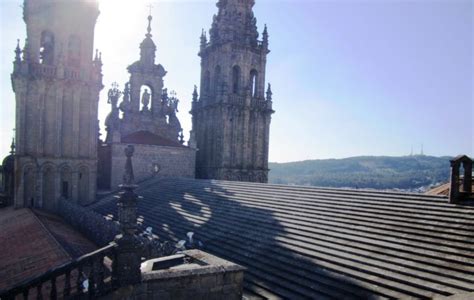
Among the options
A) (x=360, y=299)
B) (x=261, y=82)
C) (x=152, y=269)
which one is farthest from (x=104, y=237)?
(x=261, y=82)

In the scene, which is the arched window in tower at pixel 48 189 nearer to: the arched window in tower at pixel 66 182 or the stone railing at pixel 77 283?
the arched window in tower at pixel 66 182

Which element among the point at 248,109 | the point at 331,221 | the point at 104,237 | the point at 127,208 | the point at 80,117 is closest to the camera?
the point at 127,208

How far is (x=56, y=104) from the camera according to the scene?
28.2 meters

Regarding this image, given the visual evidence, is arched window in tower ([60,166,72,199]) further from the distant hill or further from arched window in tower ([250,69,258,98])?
the distant hill

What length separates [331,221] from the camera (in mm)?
12281

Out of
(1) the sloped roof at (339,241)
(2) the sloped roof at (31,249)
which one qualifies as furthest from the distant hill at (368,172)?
(1) the sloped roof at (339,241)

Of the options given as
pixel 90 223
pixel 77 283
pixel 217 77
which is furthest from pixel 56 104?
pixel 77 283

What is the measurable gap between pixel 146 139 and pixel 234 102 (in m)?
8.66

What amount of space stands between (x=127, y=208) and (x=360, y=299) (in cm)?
524

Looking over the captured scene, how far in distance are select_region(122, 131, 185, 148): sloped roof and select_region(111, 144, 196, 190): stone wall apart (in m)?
0.96

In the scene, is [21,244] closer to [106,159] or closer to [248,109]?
[106,159]

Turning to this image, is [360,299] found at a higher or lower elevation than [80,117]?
lower

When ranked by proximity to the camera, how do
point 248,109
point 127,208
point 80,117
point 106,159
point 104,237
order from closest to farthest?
point 127,208 → point 104,237 → point 80,117 → point 106,159 → point 248,109

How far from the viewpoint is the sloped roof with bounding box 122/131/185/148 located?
103ft
